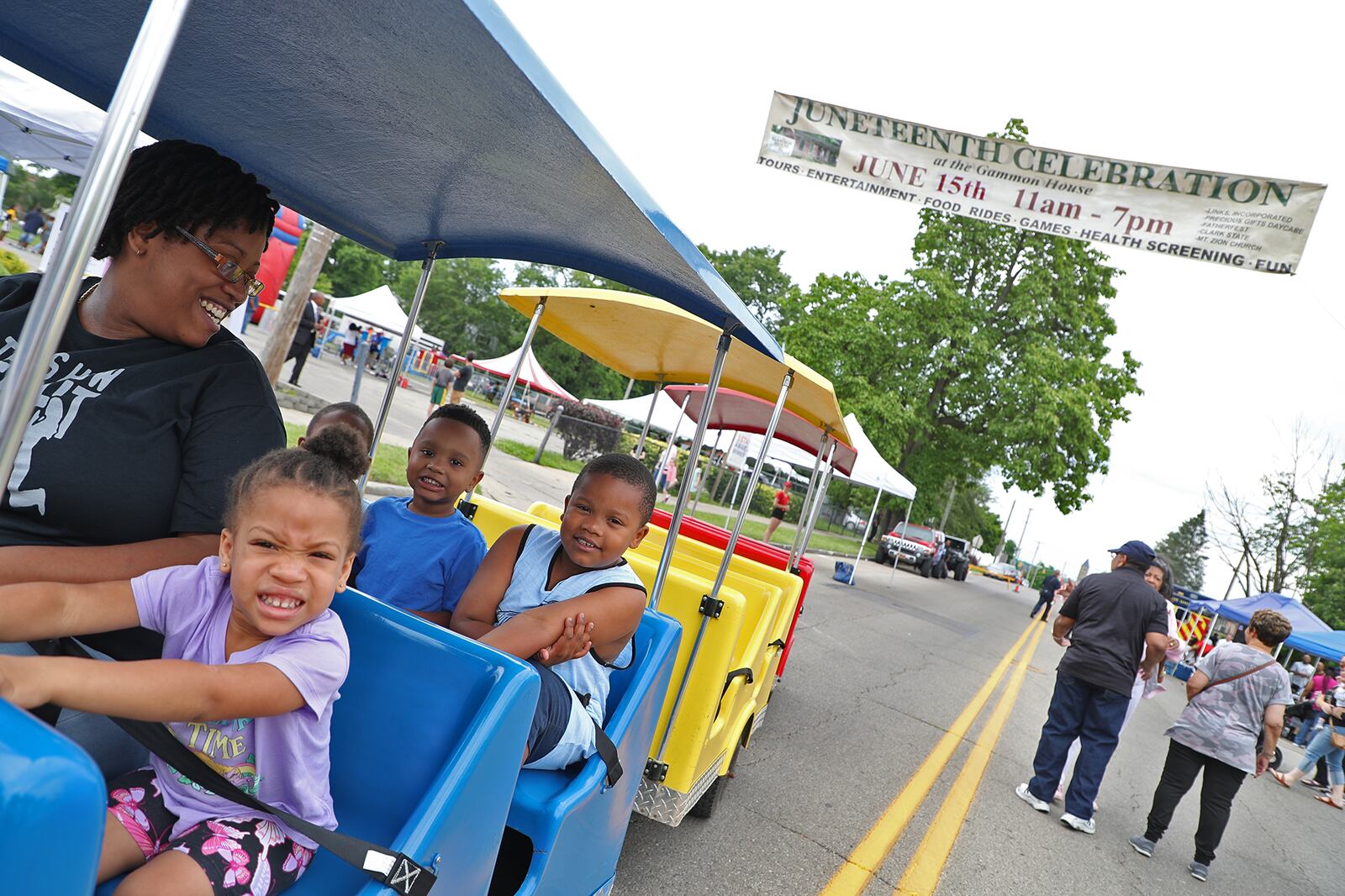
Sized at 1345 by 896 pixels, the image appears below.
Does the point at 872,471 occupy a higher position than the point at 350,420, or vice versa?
the point at 872,471

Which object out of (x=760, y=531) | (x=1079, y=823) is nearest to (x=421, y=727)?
(x=1079, y=823)

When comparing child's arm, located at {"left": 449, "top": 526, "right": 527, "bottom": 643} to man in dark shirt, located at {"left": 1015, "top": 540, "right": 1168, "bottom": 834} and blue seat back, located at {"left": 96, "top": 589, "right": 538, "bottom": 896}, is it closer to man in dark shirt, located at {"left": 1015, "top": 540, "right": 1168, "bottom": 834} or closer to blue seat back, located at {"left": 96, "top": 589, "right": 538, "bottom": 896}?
blue seat back, located at {"left": 96, "top": 589, "right": 538, "bottom": 896}

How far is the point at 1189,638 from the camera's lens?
26.6 metres

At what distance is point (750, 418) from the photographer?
297 inches

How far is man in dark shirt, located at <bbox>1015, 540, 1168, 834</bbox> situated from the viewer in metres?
6.00

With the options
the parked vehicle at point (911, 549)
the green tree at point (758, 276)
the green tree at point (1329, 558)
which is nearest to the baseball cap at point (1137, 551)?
the parked vehicle at point (911, 549)

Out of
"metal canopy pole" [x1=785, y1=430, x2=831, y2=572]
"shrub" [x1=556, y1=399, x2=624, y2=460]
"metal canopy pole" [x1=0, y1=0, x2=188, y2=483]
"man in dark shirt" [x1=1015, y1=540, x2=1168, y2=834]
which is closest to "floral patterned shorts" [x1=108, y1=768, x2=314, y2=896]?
"metal canopy pole" [x1=0, y1=0, x2=188, y2=483]

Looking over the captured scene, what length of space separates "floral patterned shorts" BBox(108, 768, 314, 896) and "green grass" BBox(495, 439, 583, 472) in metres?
21.0

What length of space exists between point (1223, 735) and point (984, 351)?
1983 cm

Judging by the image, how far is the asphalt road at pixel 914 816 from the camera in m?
4.21

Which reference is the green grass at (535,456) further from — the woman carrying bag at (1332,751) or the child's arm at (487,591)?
the child's arm at (487,591)

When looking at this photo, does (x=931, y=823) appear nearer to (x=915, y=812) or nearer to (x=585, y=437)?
(x=915, y=812)

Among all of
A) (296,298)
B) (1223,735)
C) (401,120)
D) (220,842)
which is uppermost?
(401,120)

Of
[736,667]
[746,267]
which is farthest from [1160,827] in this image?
[746,267]
